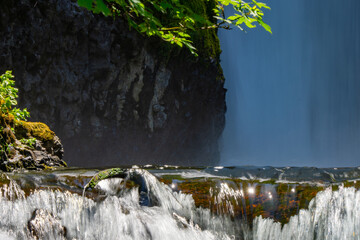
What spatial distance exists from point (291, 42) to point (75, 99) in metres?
65.0

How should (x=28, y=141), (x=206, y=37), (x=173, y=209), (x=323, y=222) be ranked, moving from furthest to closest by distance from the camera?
(x=206, y=37), (x=28, y=141), (x=173, y=209), (x=323, y=222)

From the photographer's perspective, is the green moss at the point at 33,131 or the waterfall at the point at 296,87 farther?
the waterfall at the point at 296,87

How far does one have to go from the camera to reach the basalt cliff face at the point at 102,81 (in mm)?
9133

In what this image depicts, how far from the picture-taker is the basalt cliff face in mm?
9133

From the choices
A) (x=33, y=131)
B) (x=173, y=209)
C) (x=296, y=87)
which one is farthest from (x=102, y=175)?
(x=296, y=87)

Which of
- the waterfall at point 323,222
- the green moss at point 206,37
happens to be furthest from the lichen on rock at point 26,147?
the green moss at point 206,37

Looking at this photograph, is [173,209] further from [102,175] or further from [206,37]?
[206,37]

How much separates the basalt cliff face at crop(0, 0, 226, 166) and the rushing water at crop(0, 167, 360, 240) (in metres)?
6.18

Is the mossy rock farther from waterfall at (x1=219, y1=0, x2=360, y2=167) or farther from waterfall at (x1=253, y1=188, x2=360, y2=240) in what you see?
waterfall at (x1=219, y1=0, x2=360, y2=167)

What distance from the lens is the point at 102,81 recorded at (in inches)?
478

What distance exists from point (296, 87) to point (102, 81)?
2561 inches

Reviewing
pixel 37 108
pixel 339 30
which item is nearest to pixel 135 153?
pixel 37 108

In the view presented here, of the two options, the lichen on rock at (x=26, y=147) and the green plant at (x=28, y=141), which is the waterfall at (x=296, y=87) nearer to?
the lichen on rock at (x=26, y=147)

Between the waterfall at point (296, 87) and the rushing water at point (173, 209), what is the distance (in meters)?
49.7
